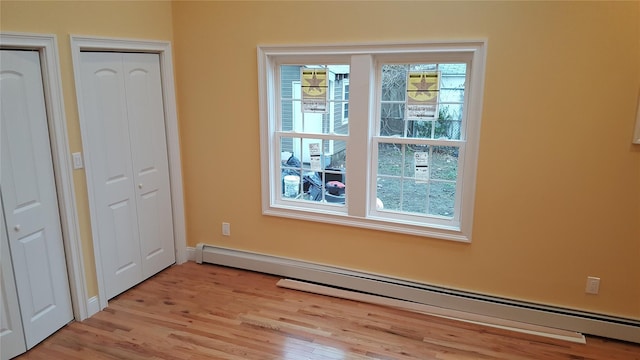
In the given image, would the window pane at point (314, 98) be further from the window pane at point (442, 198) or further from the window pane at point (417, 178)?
the window pane at point (442, 198)

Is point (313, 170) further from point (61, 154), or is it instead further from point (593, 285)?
point (593, 285)

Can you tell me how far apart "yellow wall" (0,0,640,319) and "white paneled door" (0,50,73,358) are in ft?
0.62

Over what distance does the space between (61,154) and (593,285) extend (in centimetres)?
359

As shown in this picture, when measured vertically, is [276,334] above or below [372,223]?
below

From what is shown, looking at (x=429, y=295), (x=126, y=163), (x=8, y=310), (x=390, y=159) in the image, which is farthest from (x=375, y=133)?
(x=8, y=310)

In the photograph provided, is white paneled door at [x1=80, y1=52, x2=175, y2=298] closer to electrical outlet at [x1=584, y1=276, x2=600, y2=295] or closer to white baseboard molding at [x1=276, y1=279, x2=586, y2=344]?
white baseboard molding at [x1=276, y1=279, x2=586, y2=344]

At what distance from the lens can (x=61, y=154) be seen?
2.82 metres

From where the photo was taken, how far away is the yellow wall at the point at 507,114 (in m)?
2.68

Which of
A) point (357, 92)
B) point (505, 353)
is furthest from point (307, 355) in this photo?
point (357, 92)

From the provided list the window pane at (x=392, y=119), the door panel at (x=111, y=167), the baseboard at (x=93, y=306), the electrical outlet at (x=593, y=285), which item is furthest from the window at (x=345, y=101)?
the baseboard at (x=93, y=306)

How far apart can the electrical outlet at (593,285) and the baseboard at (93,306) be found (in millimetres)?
3438

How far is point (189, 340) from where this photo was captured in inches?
115

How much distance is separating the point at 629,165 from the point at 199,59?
10.5ft

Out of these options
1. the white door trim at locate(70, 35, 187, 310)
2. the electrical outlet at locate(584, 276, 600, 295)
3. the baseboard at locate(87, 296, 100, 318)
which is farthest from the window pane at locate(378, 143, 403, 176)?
the baseboard at locate(87, 296, 100, 318)
